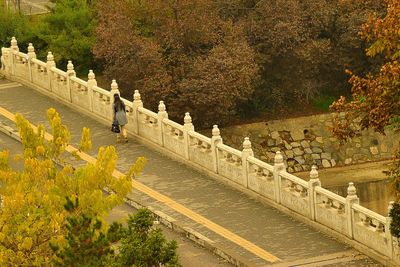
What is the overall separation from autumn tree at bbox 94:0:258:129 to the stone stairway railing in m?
2.88

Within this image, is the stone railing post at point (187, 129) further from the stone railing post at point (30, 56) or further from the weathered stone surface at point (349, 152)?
the weathered stone surface at point (349, 152)

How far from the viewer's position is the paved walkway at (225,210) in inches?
1902

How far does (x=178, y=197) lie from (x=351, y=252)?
6700 millimetres

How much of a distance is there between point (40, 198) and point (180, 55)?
24.1 metres

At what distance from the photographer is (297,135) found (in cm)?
6838

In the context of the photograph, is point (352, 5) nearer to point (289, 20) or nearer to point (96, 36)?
point (289, 20)

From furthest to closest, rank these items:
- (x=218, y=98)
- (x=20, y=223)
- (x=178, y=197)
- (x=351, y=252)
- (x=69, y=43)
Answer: (x=69, y=43)
(x=218, y=98)
(x=178, y=197)
(x=351, y=252)
(x=20, y=223)

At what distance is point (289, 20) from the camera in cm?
6719

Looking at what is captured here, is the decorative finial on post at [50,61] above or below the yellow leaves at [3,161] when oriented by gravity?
above

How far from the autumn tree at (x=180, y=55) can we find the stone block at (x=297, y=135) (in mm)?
3014

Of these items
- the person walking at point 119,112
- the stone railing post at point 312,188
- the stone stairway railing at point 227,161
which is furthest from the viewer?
the person walking at point 119,112

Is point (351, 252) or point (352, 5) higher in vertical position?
point (352, 5)

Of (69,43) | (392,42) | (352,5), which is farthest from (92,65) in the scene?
(392,42)

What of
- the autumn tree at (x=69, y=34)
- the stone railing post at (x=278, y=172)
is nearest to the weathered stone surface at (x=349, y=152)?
the autumn tree at (x=69, y=34)
